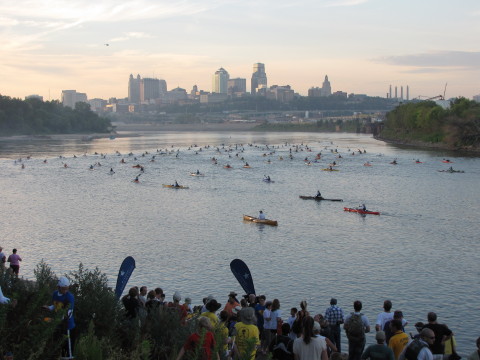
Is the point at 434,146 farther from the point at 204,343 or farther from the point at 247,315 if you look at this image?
the point at 204,343

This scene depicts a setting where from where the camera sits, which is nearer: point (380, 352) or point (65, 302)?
point (380, 352)

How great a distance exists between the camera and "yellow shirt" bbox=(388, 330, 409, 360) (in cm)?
1146

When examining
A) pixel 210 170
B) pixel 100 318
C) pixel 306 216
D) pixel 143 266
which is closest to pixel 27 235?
pixel 143 266

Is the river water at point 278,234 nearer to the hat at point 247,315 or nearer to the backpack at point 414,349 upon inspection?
the backpack at point 414,349

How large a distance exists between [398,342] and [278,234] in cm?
2827

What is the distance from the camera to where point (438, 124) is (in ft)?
463

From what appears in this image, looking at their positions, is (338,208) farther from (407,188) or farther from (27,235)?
(27,235)

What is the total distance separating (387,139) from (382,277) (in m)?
153

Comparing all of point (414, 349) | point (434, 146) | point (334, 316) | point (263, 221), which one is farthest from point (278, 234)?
point (434, 146)

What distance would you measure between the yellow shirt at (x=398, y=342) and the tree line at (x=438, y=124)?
11229 centimetres

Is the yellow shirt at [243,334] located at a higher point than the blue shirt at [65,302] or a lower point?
lower

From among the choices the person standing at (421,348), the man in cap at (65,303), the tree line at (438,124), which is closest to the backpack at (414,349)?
the person standing at (421,348)

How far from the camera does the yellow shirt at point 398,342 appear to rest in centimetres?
1146

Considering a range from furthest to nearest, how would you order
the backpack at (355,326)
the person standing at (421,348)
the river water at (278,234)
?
1. the river water at (278,234)
2. the backpack at (355,326)
3. the person standing at (421,348)
